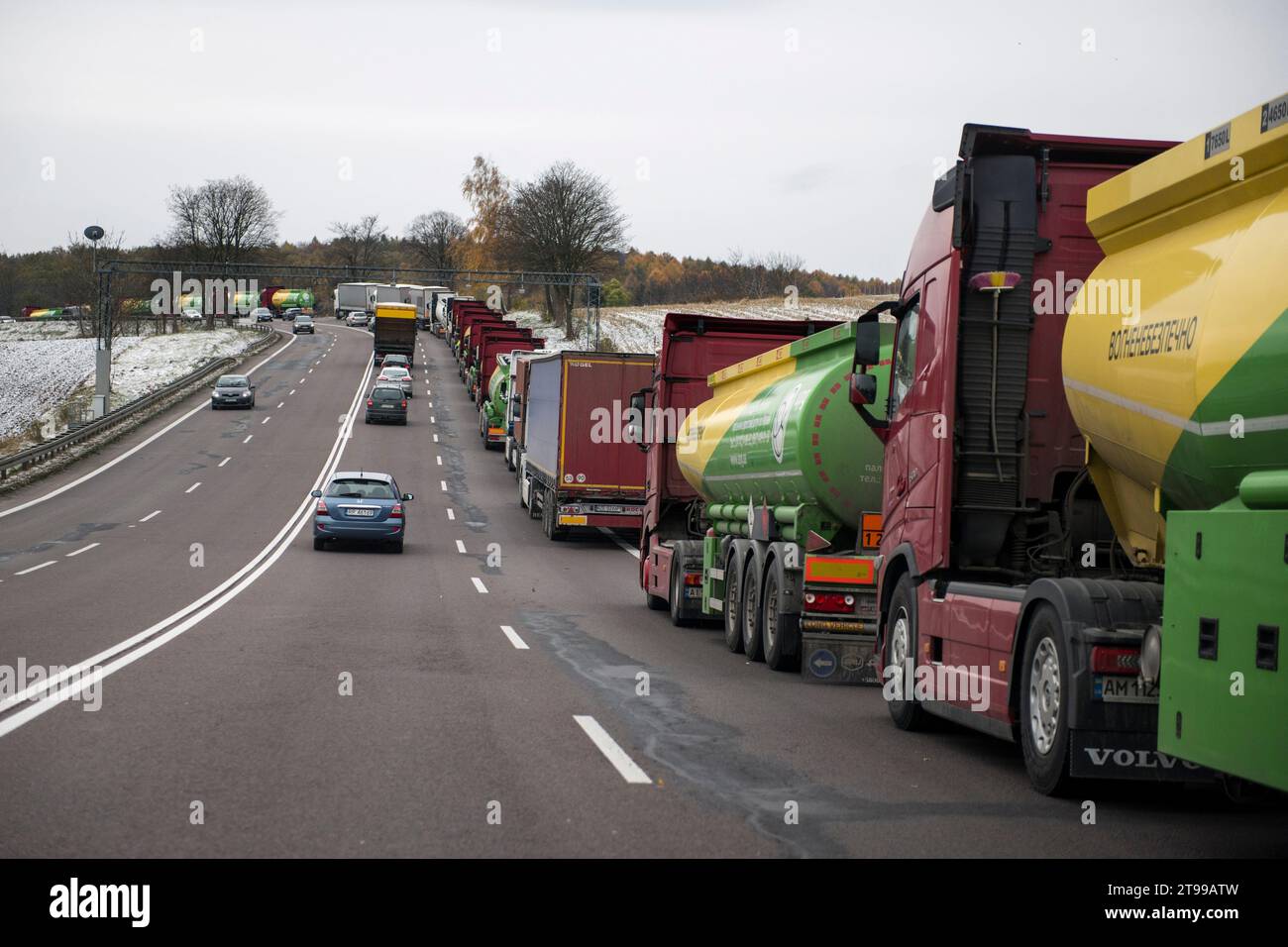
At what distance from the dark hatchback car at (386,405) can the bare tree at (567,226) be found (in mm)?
38644

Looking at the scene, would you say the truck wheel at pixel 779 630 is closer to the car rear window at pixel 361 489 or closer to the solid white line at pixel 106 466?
the car rear window at pixel 361 489

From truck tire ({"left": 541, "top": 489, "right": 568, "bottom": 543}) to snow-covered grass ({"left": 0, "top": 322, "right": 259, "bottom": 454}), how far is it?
78.0 feet

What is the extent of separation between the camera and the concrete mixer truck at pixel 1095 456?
5820mm

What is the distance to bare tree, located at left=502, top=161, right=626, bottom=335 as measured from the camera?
9606cm

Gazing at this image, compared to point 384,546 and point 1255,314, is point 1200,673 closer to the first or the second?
point 1255,314

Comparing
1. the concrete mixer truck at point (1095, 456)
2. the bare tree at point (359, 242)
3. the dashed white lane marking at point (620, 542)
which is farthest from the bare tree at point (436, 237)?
the concrete mixer truck at point (1095, 456)

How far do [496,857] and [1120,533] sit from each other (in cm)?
442

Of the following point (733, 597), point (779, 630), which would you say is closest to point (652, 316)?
point (733, 597)

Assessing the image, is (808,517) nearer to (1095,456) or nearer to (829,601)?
(829,601)

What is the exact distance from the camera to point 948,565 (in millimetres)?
9688

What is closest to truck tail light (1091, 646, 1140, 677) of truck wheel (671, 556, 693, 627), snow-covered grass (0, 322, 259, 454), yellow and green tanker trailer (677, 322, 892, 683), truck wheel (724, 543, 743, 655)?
yellow and green tanker trailer (677, 322, 892, 683)

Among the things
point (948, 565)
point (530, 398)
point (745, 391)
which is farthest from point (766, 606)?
point (530, 398)

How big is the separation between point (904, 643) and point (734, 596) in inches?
221

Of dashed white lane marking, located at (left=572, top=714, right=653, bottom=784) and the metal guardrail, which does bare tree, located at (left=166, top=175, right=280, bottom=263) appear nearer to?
the metal guardrail
